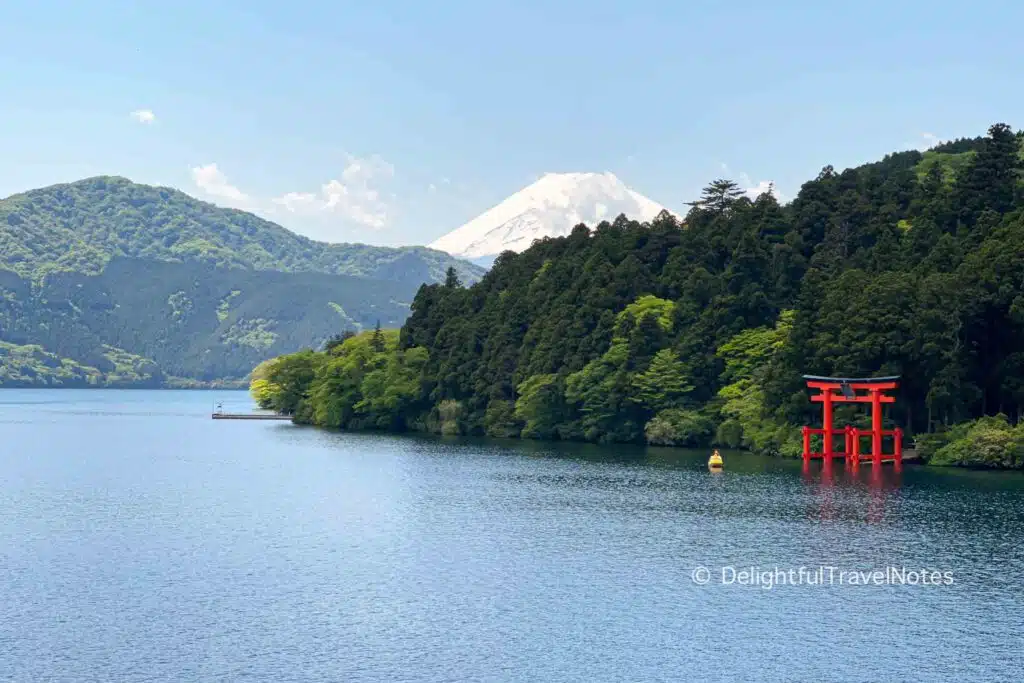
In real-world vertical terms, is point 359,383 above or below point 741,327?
below

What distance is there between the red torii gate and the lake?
303 inches

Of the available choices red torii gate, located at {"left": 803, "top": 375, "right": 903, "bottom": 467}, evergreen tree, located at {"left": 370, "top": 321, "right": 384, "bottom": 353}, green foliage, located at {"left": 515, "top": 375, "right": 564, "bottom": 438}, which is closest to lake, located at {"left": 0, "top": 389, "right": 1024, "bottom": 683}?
red torii gate, located at {"left": 803, "top": 375, "right": 903, "bottom": 467}

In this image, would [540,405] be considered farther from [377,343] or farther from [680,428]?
[377,343]

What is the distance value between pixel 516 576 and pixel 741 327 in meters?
77.3

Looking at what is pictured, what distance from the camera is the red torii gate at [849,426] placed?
106 m

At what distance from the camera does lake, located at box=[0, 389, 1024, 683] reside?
147 ft

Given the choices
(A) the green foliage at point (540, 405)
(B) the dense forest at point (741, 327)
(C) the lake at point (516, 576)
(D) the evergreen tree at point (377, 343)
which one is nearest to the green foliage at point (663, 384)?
(B) the dense forest at point (741, 327)

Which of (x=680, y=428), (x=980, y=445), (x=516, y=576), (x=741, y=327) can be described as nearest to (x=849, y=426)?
(x=980, y=445)

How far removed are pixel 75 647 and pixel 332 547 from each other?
21.4 metres

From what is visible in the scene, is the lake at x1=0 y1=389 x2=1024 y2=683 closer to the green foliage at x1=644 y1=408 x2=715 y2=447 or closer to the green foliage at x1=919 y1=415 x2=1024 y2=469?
the green foliage at x1=919 y1=415 x2=1024 y2=469

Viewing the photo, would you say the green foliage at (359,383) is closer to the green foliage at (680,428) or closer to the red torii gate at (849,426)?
the green foliage at (680,428)

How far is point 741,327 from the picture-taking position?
132250 mm

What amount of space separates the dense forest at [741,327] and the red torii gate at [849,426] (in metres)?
1.93

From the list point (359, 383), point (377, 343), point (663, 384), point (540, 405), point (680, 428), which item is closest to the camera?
point (680, 428)
